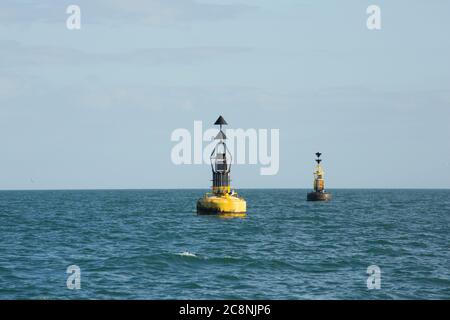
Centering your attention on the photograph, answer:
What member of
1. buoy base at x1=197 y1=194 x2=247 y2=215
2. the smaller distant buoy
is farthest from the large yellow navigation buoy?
the smaller distant buoy

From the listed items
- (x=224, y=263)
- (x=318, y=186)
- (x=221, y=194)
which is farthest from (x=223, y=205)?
(x=318, y=186)

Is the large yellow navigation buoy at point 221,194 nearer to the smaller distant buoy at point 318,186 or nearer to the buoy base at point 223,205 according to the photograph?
the buoy base at point 223,205

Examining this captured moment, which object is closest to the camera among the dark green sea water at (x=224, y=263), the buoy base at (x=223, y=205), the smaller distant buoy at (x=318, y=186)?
the dark green sea water at (x=224, y=263)

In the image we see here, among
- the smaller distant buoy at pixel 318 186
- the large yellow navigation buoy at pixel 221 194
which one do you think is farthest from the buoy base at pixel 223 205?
the smaller distant buoy at pixel 318 186

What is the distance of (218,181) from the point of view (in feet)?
202

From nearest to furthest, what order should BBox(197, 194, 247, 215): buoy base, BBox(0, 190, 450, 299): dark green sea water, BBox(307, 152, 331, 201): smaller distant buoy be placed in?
BBox(0, 190, 450, 299): dark green sea water → BBox(197, 194, 247, 215): buoy base → BBox(307, 152, 331, 201): smaller distant buoy

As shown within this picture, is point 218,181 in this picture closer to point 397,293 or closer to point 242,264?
point 242,264

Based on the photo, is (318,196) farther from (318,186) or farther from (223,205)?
(223,205)

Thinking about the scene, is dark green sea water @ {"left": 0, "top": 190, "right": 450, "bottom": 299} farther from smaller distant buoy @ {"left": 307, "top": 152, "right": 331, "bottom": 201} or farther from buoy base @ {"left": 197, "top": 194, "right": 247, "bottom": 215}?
smaller distant buoy @ {"left": 307, "top": 152, "right": 331, "bottom": 201}

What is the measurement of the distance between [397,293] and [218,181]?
3762 centimetres

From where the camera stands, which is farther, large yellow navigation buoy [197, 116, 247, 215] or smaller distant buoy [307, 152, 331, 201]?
smaller distant buoy [307, 152, 331, 201]
